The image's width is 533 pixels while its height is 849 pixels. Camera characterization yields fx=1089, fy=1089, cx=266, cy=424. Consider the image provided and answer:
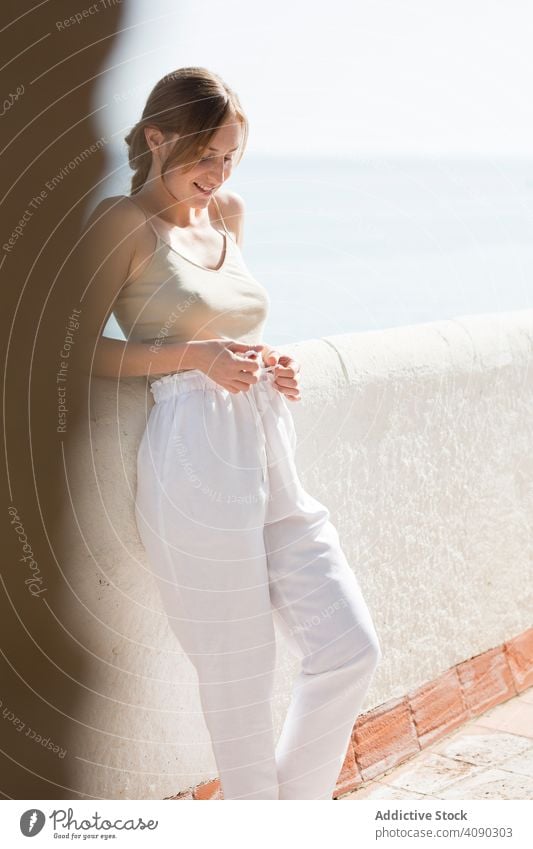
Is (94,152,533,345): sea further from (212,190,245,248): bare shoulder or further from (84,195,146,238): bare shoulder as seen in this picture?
(84,195,146,238): bare shoulder

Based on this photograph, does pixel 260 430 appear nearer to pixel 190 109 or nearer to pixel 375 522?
pixel 190 109

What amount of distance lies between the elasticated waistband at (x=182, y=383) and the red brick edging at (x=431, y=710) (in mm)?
762

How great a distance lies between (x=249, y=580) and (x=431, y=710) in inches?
38.0

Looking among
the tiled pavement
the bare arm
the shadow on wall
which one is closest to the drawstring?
the bare arm

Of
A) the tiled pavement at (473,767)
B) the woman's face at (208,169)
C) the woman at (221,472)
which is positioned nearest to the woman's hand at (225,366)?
the woman at (221,472)

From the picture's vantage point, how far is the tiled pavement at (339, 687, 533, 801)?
7.44 ft

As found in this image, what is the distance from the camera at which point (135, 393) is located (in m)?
1.79

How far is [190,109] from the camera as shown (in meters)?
1.72

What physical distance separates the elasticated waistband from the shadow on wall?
0.41 feet

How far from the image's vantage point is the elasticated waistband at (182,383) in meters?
1.72

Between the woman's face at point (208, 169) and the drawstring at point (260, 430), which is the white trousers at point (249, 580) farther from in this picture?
the woman's face at point (208, 169)

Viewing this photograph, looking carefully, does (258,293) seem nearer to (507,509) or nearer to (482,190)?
(482,190)

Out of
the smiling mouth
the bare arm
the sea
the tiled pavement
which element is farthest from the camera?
the tiled pavement
